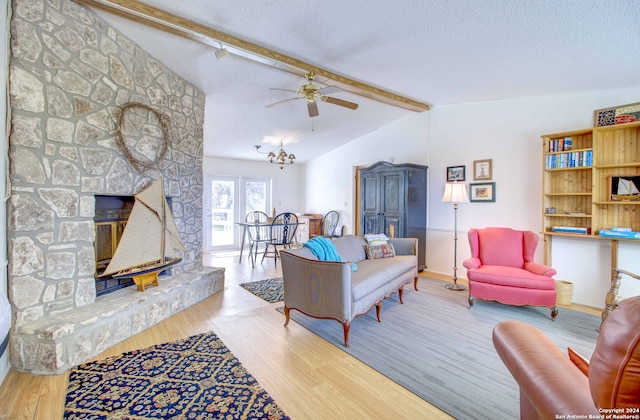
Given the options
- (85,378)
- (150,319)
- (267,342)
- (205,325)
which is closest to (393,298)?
(267,342)

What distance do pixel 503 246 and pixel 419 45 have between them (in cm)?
254

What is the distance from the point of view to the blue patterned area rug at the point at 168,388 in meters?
1.70

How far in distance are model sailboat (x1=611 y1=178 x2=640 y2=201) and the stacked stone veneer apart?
4828mm

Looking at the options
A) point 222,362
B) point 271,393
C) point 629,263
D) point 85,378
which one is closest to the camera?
point 271,393

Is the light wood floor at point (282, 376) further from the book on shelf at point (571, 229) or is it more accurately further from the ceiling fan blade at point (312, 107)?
the book on shelf at point (571, 229)

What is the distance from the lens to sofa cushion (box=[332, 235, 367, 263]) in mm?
3507

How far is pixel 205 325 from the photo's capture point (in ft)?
9.41

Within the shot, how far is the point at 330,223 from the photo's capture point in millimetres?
7203

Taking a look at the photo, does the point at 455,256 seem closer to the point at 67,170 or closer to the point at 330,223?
the point at 330,223

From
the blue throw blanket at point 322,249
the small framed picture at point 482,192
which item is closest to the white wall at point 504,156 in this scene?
the small framed picture at point 482,192

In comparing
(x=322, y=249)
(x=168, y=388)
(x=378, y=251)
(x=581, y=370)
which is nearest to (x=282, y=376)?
(x=168, y=388)

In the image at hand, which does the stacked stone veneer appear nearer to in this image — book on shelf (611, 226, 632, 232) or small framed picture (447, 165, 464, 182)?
small framed picture (447, 165, 464, 182)

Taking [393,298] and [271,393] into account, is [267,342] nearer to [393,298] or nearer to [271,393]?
[271,393]

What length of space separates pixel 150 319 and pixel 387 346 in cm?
219
